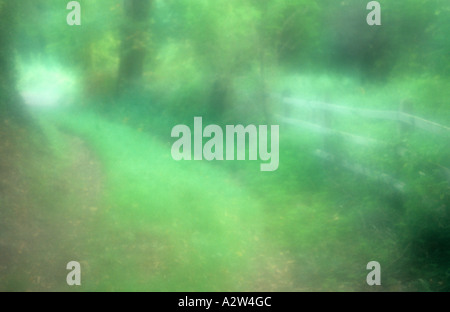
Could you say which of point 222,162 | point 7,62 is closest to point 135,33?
point 7,62

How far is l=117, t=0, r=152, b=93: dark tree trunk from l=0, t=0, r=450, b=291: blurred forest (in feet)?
0.13

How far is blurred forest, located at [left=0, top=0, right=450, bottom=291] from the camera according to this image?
6867mm

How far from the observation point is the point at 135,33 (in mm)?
12977

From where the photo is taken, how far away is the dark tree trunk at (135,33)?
13.0 m

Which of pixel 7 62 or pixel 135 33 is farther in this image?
pixel 135 33

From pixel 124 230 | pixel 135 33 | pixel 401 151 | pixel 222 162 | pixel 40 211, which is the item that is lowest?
pixel 124 230

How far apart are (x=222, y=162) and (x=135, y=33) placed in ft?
15.9

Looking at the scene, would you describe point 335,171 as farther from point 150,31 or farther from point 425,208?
point 150,31

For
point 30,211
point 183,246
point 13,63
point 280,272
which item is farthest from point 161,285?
point 13,63

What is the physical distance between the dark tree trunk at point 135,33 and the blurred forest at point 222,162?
4 cm

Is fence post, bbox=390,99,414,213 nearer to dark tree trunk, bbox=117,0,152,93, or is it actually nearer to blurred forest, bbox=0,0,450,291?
blurred forest, bbox=0,0,450,291

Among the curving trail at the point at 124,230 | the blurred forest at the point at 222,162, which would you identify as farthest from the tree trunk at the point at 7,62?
the curving trail at the point at 124,230

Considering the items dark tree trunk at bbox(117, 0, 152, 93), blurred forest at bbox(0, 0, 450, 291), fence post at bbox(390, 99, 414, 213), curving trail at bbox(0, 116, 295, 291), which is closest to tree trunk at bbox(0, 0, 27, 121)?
blurred forest at bbox(0, 0, 450, 291)

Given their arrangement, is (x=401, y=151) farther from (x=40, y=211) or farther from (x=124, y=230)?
(x=40, y=211)
